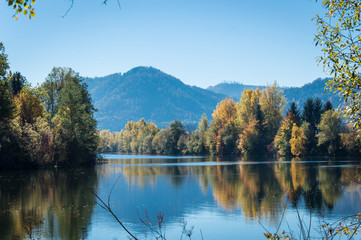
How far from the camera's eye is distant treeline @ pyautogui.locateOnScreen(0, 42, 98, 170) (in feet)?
140

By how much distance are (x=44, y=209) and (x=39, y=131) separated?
29.6 meters

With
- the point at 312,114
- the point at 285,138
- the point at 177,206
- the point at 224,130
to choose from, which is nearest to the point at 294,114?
the point at 312,114

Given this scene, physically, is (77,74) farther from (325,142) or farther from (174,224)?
(174,224)

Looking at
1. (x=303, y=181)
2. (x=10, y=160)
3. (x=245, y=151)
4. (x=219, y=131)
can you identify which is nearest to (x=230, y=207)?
(x=303, y=181)

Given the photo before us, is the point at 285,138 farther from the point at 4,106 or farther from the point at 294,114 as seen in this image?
the point at 4,106

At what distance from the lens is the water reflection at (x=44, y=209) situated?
16094 millimetres

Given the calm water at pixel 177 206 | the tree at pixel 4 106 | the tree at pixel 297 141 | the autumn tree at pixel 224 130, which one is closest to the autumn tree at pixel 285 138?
the tree at pixel 297 141

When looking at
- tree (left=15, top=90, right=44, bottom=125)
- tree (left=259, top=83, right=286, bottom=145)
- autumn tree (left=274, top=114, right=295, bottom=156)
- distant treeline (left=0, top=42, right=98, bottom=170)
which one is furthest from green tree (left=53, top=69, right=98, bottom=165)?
tree (left=259, top=83, right=286, bottom=145)

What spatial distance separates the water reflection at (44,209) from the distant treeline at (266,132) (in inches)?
1440

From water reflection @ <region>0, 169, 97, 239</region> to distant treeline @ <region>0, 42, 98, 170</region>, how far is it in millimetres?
11443

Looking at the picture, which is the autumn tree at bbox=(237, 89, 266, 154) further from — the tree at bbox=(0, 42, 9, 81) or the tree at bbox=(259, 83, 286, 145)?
the tree at bbox=(0, 42, 9, 81)

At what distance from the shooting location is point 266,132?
91.7 meters

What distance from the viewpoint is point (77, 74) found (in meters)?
68.8

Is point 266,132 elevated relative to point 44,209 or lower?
elevated
